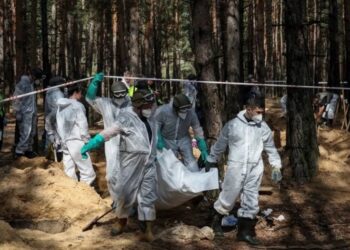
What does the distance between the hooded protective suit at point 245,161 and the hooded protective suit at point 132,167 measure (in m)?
0.95

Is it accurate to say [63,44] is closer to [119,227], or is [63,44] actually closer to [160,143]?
[160,143]

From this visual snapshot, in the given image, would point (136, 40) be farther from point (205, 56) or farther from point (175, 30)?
point (175, 30)

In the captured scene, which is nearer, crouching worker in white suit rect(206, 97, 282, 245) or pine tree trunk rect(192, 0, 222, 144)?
crouching worker in white suit rect(206, 97, 282, 245)

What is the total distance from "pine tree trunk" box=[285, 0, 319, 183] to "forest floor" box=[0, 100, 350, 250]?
1.62 ft

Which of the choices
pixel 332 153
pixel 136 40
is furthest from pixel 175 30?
pixel 332 153

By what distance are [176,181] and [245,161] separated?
0.99 m

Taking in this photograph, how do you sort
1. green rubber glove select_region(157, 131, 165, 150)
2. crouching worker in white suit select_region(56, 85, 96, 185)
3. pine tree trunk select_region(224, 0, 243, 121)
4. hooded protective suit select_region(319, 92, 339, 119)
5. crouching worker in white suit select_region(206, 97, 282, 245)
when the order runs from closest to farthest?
1. crouching worker in white suit select_region(206, 97, 282, 245)
2. green rubber glove select_region(157, 131, 165, 150)
3. crouching worker in white suit select_region(56, 85, 96, 185)
4. pine tree trunk select_region(224, 0, 243, 121)
5. hooded protective suit select_region(319, 92, 339, 119)

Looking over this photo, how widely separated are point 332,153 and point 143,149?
663 cm

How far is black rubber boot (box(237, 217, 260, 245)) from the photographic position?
22.9 feet

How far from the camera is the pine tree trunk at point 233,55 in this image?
42.0ft

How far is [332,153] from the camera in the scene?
12.1 m

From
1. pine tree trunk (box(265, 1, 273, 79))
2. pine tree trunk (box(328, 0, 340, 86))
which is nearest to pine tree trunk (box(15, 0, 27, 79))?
pine tree trunk (box(328, 0, 340, 86))

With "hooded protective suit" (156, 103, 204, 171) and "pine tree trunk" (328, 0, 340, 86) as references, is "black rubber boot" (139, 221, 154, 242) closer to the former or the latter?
"hooded protective suit" (156, 103, 204, 171)

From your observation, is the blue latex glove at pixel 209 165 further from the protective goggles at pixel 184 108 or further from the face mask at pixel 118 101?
the face mask at pixel 118 101
